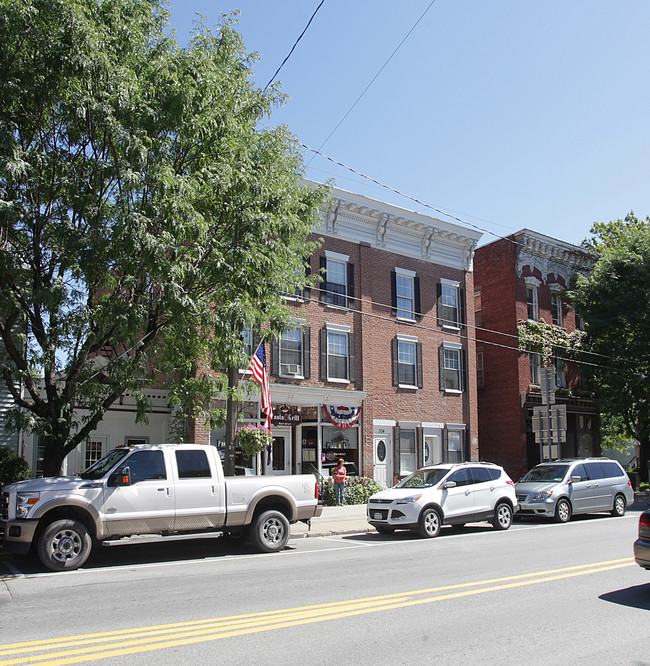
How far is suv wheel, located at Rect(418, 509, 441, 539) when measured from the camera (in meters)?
15.2

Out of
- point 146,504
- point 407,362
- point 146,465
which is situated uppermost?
point 407,362

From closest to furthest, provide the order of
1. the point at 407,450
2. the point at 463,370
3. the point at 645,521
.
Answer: the point at 645,521 < the point at 407,450 < the point at 463,370

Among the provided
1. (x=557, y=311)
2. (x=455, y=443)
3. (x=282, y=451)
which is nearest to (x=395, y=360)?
(x=455, y=443)

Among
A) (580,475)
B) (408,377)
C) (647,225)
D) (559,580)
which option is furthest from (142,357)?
(647,225)

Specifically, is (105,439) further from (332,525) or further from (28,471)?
(332,525)

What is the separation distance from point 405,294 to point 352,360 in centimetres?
400

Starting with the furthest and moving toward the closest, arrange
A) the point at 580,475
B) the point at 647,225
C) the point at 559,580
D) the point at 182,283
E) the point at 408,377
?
the point at 647,225, the point at 408,377, the point at 580,475, the point at 182,283, the point at 559,580

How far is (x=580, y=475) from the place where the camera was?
64.2 ft

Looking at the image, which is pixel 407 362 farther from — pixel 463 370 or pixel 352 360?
pixel 463 370

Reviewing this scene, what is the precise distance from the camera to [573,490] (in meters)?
19.0

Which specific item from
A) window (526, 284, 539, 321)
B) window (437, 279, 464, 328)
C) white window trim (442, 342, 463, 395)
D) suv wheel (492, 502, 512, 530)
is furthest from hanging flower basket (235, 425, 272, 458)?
window (526, 284, 539, 321)

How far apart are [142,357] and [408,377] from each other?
14812 millimetres

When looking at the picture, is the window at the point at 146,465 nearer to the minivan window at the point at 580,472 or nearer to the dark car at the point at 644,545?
the dark car at the point at 644,545

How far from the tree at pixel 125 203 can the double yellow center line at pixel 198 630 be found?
6.51m
